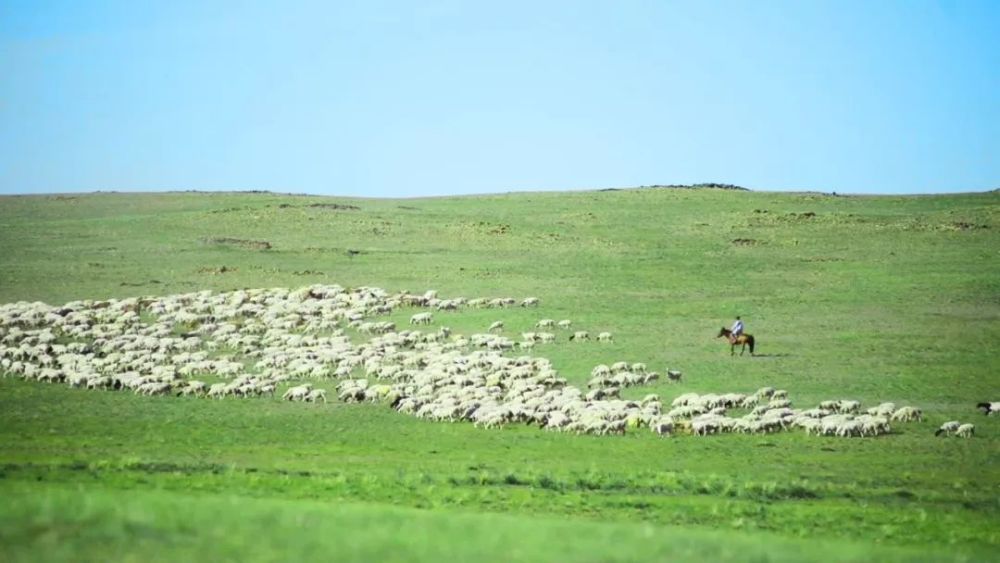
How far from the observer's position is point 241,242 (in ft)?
187

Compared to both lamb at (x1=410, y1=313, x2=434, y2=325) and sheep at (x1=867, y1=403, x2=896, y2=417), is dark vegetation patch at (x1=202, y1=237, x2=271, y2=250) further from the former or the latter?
sheep at (x1=867, y1=403, x2=896, y2=417)

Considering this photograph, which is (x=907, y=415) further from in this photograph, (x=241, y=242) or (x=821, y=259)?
(x=241, y=242)

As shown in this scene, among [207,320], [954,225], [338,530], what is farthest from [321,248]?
[338,530]

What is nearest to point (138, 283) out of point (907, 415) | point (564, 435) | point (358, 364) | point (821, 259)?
point (358, 364)

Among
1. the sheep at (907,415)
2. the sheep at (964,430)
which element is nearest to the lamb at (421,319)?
the sheep at (907,415)

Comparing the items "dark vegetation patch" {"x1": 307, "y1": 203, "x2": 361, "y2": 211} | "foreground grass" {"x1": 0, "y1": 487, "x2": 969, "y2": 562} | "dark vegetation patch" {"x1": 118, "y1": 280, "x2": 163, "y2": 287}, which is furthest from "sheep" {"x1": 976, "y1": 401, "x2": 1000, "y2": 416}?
"dark vegetation patch" {"x1": 307, "y1": 203, "x2": 361, "y2": 211}

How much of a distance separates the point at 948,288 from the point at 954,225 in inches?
665

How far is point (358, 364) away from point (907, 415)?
14240 mm

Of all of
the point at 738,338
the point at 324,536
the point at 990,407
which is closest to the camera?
the point at 324,536

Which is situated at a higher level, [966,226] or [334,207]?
[334,207]

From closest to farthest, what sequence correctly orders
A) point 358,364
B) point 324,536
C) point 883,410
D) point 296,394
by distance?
1. point 324,536
2. point 883,410
3. point 296,394
4. point 358,364

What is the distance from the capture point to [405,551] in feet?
37.1

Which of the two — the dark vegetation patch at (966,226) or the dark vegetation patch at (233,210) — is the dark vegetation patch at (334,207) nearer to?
the dark vegetation patch at (233,210)

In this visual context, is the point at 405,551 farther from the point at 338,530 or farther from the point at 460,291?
the point at 460,291
